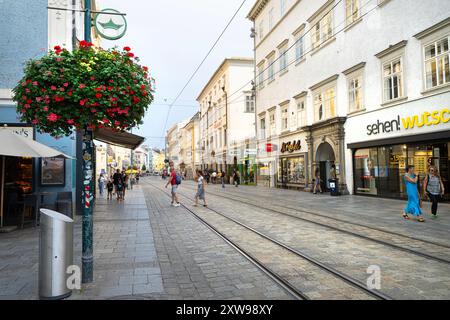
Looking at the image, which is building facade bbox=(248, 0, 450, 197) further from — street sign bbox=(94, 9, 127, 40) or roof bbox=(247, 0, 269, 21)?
street sign bbox=(94, 9, 127, 40)

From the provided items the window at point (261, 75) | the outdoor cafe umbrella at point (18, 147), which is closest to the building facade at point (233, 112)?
the window at point (261, 75)

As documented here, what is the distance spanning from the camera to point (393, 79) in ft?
53.0

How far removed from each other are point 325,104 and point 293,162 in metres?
5.94

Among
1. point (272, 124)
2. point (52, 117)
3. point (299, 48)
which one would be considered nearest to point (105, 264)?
point (52, 117)

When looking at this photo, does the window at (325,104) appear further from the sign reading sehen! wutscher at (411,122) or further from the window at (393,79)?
the window at (393,79)

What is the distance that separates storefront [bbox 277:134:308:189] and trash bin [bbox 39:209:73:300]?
21.3 metres

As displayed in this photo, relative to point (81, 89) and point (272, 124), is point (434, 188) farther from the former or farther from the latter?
point (272, 124)

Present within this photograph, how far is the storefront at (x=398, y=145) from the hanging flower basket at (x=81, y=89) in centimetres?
1283

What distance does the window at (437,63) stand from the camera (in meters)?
13.3

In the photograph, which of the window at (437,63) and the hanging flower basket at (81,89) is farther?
the window at (437,63)

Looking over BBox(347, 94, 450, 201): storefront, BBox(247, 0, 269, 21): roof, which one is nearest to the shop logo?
BBox(347, 94, 450, 201): storefront

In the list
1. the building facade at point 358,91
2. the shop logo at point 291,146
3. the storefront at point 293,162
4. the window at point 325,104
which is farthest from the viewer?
the shop logo at point 291,146

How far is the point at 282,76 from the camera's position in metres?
28.1
